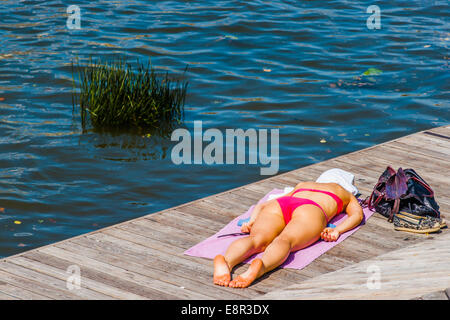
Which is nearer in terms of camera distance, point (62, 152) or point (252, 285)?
point (252, 285)

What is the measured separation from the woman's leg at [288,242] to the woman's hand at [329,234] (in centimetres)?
4

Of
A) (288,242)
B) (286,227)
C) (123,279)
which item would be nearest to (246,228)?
(286,227)

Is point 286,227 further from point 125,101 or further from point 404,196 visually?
point 125,101

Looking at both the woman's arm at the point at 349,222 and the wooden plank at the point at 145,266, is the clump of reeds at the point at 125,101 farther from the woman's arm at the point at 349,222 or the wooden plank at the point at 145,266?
the woman's arm at the point at 349,222

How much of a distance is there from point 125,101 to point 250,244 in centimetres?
450

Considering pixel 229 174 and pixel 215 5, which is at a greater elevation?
pixel 215 5

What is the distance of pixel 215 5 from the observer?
15852 millimetres

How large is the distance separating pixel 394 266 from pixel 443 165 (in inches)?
110

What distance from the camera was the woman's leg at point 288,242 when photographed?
4879 mm

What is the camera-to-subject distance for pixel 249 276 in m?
4.86

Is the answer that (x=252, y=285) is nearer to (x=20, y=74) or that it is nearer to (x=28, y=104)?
(x=28, y=104)

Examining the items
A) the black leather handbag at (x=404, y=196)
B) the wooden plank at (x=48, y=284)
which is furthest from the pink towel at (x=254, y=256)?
the wooden plank at (x=48, y=284)
